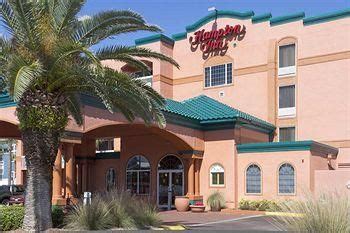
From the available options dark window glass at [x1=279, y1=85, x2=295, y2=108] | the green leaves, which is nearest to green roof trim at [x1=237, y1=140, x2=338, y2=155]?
dark window glass at [x1=279, y1=85, x2=295, y2=108]

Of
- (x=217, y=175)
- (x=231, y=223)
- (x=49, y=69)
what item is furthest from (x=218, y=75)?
(x=49, y=69)

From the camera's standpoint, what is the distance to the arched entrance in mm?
32562

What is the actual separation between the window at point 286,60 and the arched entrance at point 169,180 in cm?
1001

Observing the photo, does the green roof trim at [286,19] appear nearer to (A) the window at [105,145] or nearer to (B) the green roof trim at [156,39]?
(B) the green roof trim at [156,39]

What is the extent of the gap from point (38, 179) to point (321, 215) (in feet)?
32.1

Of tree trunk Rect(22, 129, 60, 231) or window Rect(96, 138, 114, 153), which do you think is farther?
window Rect(96, 138, 114, 153)

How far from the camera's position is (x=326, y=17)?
34031mm

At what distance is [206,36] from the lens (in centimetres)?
3881

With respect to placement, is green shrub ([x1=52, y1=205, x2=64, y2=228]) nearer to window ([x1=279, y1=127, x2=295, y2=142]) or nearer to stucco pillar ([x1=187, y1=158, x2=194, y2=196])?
stucco pillar ([x1=187, y1=158, x2=194, y2=196])

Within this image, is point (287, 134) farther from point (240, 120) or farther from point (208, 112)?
point (208, 112)

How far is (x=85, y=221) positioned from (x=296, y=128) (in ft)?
70.3

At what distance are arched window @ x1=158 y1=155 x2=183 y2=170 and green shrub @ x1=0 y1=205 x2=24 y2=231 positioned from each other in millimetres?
16236

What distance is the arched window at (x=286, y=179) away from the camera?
28.7 metres

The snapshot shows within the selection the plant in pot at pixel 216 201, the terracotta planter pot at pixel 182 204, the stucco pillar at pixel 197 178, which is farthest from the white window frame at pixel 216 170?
the terracotta planter pot at pixel 182 204
